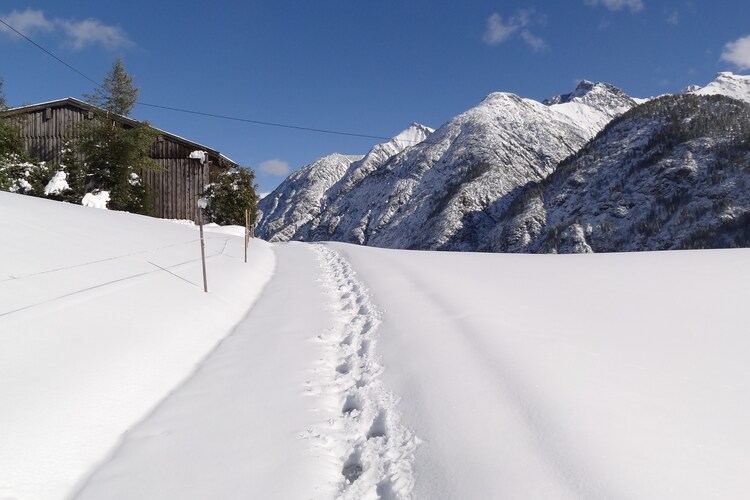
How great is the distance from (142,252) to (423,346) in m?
7.64

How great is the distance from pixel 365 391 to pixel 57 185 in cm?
2206

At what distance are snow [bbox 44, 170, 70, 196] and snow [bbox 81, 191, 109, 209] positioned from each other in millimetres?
1112

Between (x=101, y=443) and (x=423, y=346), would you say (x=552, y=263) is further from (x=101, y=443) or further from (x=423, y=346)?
(x=101, y=443)

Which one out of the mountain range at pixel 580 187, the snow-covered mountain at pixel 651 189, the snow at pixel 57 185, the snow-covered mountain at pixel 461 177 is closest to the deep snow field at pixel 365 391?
the snow at pixel 57 185

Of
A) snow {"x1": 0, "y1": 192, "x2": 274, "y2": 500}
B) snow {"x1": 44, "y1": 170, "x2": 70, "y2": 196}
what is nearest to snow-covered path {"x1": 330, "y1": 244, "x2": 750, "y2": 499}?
snow {"x1": 0, "y1": 192, "x2": 274, "y2": 500}

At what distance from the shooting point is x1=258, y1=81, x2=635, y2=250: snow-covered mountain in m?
128

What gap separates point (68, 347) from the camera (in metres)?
4.12

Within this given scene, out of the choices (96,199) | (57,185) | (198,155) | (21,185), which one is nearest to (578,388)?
(96,199)

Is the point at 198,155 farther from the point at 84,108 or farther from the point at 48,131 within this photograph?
the point at 48,131

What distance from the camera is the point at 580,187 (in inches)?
4129

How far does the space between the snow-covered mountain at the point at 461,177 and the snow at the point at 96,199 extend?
10260 centimetres

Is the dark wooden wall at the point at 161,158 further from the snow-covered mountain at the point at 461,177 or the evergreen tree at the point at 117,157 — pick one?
the snow-covered mountain at the point at 461,177

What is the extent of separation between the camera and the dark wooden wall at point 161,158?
23328mm

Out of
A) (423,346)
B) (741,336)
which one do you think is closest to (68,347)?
(423,346)
